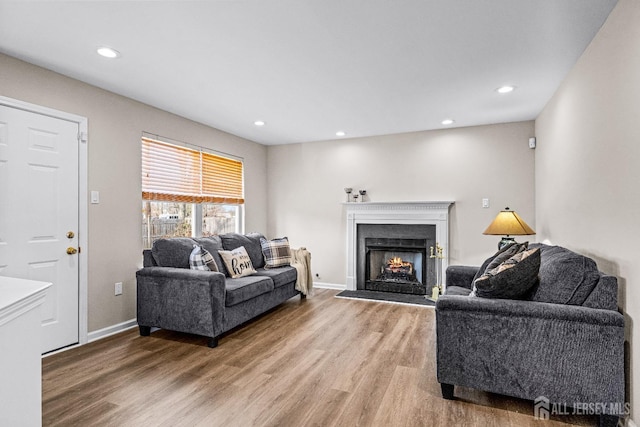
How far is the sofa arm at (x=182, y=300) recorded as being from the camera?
3.09 m

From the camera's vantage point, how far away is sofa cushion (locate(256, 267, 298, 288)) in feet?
13.4

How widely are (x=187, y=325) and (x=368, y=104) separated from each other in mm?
2981

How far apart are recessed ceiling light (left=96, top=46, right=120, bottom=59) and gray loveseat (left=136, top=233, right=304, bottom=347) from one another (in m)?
1.76

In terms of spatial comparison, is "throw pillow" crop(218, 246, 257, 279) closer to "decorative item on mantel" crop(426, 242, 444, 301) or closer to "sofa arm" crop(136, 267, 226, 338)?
"sofa arm" crop(136, 267, 226, 338)

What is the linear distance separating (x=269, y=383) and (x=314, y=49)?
249cm

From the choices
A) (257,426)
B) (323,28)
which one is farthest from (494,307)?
(323,28)

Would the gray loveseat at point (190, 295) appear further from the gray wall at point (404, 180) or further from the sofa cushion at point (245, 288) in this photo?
the gray wall at point (404, 180)

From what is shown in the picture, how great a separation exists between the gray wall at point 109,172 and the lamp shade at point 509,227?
154 inches

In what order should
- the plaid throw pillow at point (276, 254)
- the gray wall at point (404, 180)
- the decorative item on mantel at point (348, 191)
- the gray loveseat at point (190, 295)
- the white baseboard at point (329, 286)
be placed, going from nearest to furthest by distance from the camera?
the gray loveseat at point (190, 295) → the plaid throw pillow at point (276, 254) → the gray wall at point (404, 180) → the decorative item on mantel at point (348, 191) → the white baseboard at point (329, 286)

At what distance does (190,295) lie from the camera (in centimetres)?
315

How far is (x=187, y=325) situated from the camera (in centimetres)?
317

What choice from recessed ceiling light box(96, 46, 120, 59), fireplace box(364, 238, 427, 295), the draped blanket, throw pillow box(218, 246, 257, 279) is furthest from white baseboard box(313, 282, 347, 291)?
recessed ceiling light box(96, 46, 120, 59)

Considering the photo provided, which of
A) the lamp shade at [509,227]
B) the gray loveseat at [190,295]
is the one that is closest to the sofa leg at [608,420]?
the lamp shade at [509,227]

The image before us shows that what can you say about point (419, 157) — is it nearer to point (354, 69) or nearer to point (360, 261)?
point (360, 261)
